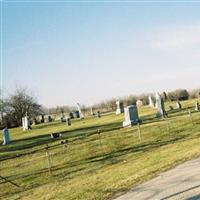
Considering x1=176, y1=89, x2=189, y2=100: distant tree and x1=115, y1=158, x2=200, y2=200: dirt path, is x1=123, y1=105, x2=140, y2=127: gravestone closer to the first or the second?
x1=115, y1=158, x2=200, y2=200: dirt path

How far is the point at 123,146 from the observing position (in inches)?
954

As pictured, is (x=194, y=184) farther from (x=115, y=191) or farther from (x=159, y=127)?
(x=159, y=127)

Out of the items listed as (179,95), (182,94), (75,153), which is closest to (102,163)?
(75,153)

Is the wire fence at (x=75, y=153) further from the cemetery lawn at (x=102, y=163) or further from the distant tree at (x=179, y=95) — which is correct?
the distant tree at (x=179, y=95)

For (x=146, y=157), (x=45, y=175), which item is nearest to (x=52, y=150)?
(x=45, y=175)

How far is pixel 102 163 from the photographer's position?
65.4 ft

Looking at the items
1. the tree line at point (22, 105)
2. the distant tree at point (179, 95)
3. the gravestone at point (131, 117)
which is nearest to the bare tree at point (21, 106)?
the tree line at point (22, 105)

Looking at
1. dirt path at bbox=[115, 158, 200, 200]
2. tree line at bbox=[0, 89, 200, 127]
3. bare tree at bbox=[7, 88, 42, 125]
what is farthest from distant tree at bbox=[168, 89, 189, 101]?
dirt path at bbox=[115, 158, 200, 200]

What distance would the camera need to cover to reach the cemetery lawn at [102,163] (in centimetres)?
1427

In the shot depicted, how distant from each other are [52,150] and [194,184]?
51.2 ft

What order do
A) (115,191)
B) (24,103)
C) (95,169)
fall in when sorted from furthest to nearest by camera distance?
(24,103) < (95,169) < (115,191)

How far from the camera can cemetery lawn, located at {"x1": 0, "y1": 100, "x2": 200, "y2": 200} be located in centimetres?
1427

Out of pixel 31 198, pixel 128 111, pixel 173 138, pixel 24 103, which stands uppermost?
pixel 24 103

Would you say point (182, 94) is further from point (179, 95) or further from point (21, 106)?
point (21, 106)
